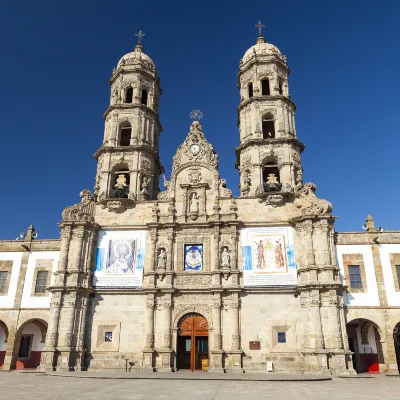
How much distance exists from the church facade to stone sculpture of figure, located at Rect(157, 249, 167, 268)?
9cm

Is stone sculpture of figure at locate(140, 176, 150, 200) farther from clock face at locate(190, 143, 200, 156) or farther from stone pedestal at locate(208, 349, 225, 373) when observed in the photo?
stone pedestal at locate(208, 349, 225, 373)

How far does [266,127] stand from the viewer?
38719 millimetres

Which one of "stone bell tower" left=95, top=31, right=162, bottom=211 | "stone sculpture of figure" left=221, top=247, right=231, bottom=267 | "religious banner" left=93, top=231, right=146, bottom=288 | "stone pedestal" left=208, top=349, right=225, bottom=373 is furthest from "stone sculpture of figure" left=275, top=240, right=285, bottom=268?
"stone bell tower" left=95, top=31, right=162, bottom=211

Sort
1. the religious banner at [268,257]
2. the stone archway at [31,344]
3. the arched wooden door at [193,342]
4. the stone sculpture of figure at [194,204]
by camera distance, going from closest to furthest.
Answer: the arched wooden door at [193,342], the religious banner at [268,257], the stone sculpture of figure at [194,204], the stone archway at [31,344]

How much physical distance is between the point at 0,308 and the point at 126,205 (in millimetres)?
13049

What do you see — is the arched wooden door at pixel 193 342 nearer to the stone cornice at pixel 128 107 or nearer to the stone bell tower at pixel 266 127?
the stone bell tower at pixel 266 127

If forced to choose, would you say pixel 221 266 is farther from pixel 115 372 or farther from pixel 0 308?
pixel 0 308

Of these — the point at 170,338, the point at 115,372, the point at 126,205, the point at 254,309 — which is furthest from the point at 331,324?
the point at 126,205

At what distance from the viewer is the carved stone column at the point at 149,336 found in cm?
2780

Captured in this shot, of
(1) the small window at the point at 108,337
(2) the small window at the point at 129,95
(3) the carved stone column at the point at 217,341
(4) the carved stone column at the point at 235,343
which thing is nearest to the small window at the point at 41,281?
(1) the small window at the point at 108,337

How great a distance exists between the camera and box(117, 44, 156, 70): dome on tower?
133 feet

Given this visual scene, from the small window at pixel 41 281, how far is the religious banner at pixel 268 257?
16328 mm

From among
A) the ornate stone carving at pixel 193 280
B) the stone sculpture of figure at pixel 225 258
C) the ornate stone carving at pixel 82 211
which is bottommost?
the ornate stone carving at pixel 193 280

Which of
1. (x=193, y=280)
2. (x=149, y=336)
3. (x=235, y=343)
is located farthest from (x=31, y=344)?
(x=235, y=343)
